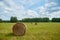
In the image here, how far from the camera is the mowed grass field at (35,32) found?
4285mm

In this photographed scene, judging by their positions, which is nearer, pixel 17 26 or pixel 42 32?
pixel 17 26

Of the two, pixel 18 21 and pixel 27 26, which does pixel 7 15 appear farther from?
pixel 27 26

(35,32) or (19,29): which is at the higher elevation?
(19,29)

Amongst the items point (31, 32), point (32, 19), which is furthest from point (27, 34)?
point (32, 19)

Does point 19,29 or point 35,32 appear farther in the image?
point 35,32

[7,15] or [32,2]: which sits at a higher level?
[32,2]

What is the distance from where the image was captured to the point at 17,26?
170 inches

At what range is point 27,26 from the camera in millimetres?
4629

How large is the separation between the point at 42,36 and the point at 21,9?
97 centimetres

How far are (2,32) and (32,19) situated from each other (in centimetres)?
94

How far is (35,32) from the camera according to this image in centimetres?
463

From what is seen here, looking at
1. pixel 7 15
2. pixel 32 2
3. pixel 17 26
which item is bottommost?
pixel 17 26

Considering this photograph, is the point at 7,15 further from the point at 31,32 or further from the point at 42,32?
the point at 42,32

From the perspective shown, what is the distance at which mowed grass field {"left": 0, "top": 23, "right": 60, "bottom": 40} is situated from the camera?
4285mm
